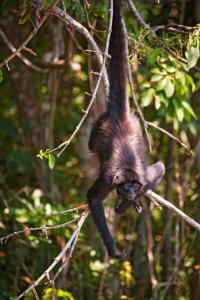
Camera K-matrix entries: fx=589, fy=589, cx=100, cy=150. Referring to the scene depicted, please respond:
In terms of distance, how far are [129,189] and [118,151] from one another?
0.53 metres

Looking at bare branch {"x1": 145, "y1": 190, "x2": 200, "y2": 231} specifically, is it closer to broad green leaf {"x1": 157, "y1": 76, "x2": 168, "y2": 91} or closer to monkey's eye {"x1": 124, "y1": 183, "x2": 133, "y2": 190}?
monkey's eye {"x1": 124, "y1": 183, "x2": 133, "y2": 190}

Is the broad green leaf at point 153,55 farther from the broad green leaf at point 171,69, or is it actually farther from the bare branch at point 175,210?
the bare branch at point 175,210

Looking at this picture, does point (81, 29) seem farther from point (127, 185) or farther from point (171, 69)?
point (127, 185)

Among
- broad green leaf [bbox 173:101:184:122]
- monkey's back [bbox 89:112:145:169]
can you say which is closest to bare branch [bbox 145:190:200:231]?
monkey's back [bbox 89:112:145:169]

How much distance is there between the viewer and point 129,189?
6.83 meters

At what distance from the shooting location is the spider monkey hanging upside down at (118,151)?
6.64 meters

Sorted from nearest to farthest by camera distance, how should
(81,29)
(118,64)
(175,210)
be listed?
(175,210), (81,29), (118,64)

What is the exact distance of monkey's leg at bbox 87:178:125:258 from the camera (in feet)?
22.7

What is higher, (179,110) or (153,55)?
(153,55)

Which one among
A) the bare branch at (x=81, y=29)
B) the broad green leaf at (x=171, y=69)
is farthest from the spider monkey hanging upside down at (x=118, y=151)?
the broad green leaf at (x=171, y=69)

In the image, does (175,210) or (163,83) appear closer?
(175,210)

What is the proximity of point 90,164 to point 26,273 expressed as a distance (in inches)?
86.7

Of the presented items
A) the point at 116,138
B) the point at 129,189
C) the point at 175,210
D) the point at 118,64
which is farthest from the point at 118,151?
the point at 175,210

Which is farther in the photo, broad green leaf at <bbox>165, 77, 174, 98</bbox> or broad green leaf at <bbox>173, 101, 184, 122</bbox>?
broad green leaf at <bbox>173, 101, 184, 122</bbox>
